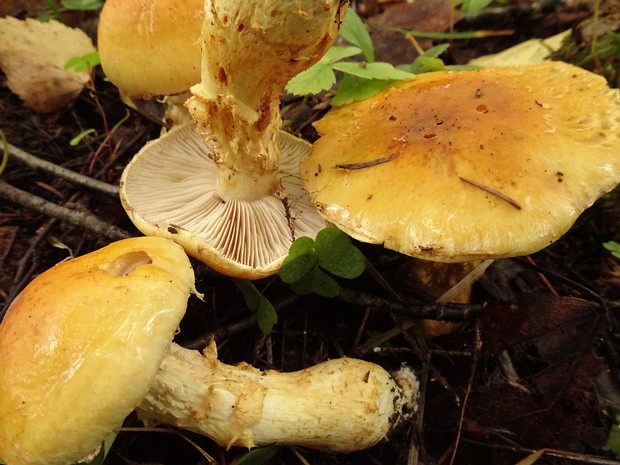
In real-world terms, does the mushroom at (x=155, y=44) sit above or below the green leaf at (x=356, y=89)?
above

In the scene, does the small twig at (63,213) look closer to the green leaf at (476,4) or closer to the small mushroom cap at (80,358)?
the small mushroom cap at (80,358)

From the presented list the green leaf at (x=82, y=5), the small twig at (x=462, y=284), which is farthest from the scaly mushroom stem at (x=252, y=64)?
the green leaf at (x=82, y=5)

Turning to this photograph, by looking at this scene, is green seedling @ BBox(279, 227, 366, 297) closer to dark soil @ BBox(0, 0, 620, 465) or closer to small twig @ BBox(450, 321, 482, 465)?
dark soil @ BBox(0, 0, 620, 465)

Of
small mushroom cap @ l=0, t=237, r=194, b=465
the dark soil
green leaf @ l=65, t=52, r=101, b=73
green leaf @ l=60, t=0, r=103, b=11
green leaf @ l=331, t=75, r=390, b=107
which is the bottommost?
the dark soil

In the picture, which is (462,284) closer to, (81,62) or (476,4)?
(476,4)

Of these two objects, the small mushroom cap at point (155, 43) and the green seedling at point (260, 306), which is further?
the small mushroom cap at point (155, 43)

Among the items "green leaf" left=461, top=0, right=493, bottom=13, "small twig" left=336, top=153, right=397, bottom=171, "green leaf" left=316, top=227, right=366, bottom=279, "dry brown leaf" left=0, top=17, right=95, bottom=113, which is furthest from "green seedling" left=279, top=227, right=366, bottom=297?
"dry brown leaf" left=0, top=17, right=95, bottom=113
